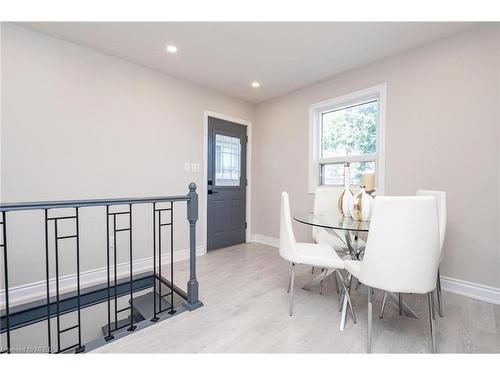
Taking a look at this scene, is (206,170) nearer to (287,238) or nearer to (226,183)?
(226,183)

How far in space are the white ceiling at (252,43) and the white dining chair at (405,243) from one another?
5.50 ft

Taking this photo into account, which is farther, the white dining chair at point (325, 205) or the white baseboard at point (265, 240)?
the white baseboard at point (265, 240)

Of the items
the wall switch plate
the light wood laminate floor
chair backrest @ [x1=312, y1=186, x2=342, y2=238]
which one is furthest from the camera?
the wall switch plate

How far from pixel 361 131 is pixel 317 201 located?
1083mm

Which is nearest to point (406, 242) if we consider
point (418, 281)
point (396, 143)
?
point (418, 281)

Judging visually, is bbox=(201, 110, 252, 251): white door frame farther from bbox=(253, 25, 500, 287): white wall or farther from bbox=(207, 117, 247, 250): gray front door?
bbox=(253, 25, 500, 287): white wall

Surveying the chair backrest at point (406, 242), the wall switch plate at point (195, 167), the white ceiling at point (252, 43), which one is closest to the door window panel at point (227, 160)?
the wall switch plate at point (195, 167)

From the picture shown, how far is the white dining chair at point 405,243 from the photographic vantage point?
123 cm

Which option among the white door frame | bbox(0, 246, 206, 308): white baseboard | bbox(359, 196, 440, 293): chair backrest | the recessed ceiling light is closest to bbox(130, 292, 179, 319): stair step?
bbox(0, 246, 206, 308): white baseboard

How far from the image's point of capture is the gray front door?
3377 millimetres

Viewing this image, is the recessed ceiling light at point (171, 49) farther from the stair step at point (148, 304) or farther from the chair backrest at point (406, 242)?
the stair step at point (148, 304)

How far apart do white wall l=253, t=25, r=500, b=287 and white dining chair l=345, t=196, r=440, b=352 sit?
3.84 feet

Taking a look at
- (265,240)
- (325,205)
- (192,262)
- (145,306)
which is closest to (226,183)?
(265,240)
